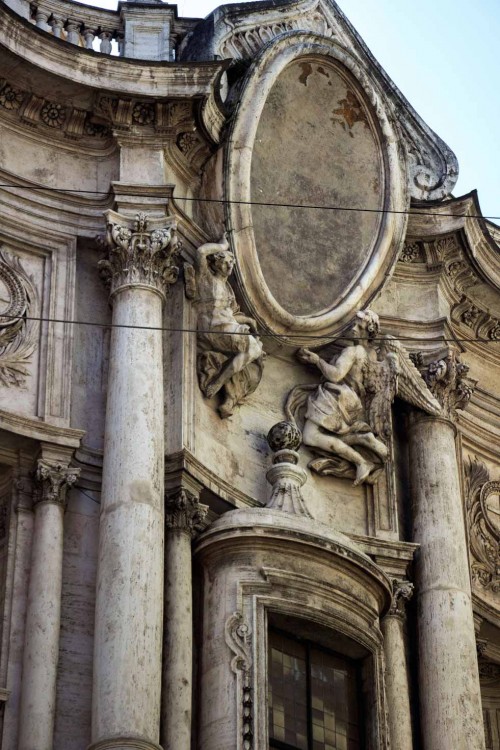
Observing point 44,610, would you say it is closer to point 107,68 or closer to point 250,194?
point 250,194

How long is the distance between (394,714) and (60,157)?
630 centimetres

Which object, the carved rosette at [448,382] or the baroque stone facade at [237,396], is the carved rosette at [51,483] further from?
the carved rosette at [448,382]

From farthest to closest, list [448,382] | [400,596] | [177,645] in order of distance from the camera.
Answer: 1. [448,382]
2. [400,596]
3. [177,645]

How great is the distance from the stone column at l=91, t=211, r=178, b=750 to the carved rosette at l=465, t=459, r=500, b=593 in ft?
14.8

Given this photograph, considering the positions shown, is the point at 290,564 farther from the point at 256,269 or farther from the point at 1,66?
the point at 1,66

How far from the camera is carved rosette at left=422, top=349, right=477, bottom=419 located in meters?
21.6

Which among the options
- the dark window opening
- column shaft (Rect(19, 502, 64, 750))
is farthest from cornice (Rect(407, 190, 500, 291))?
column shaft (Rect(19, 502, 64, 750))

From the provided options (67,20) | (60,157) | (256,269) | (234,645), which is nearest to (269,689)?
(234,645)

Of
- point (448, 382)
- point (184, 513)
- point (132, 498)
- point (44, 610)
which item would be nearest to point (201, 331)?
point (184, 513)

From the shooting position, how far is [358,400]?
20.9m

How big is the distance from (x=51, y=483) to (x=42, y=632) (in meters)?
1.46

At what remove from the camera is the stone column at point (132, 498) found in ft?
55.2

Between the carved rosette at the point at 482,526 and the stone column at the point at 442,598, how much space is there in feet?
2.48

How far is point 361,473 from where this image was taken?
20.6 m
